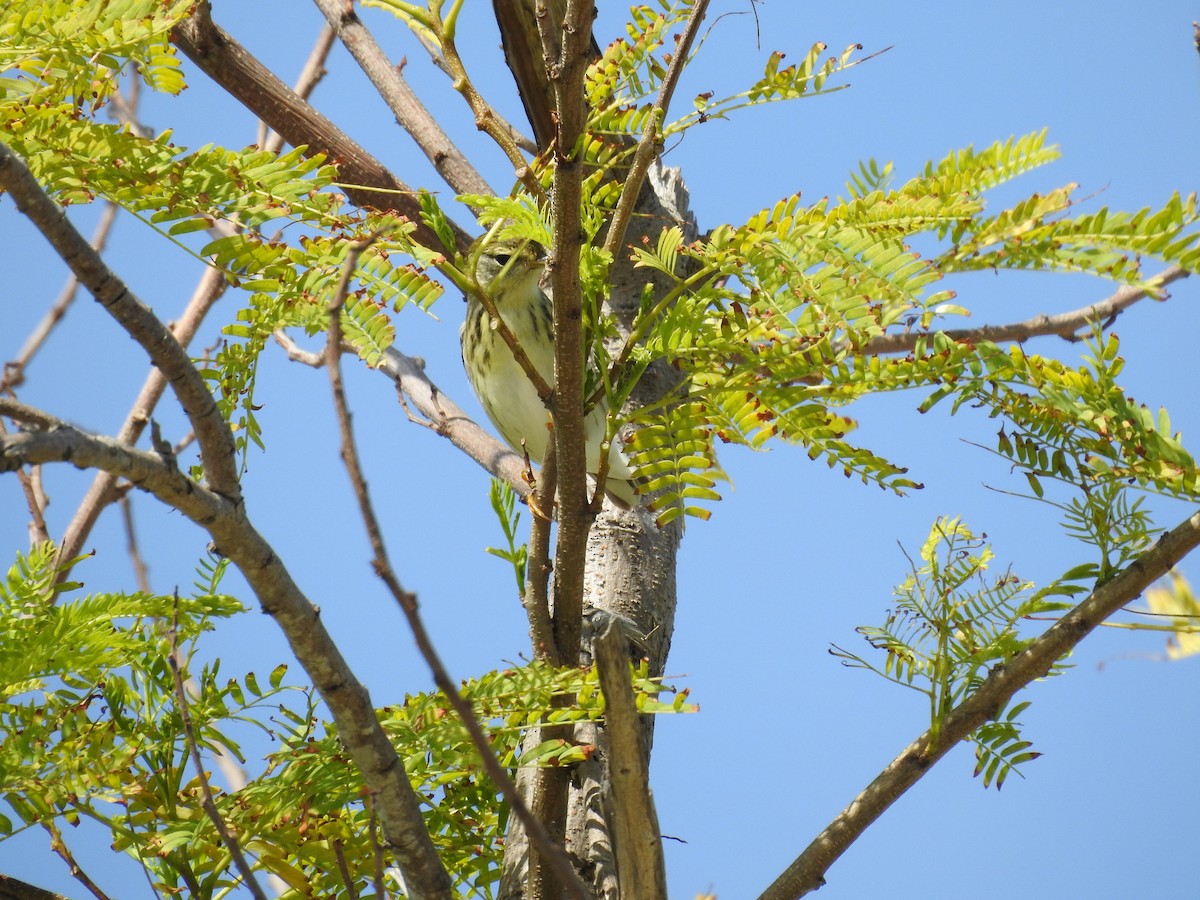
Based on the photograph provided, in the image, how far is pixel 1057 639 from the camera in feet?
4.60

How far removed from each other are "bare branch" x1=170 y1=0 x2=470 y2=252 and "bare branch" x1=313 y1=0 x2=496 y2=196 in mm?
166

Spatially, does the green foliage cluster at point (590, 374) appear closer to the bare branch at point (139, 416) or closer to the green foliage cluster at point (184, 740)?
the green foliage cluster at point (184, 740)

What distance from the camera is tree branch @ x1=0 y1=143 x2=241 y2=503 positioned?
1090 millimetres

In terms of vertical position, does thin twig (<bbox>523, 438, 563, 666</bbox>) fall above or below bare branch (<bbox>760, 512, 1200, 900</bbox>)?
above

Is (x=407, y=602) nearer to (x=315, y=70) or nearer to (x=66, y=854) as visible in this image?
(x=66, y=854)

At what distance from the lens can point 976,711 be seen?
1438 mm

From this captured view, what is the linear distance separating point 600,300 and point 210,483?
53 centimetres

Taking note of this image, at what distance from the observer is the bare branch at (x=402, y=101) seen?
295 centimetres

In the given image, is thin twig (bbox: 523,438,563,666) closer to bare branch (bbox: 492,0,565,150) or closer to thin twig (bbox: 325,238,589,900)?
thin twig (bbox: 325,238,589,900)

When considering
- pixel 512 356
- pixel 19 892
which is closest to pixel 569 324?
pixel 19 892

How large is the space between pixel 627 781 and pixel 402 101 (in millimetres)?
2291

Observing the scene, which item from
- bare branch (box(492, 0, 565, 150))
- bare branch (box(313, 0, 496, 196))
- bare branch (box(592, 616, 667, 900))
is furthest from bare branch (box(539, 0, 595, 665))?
bare branch (box(313, 0, 496, 196))

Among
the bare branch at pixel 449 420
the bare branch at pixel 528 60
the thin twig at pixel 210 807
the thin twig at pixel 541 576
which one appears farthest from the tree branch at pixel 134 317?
the bare branch at pixel 449 420

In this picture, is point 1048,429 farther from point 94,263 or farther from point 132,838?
point 132,838
